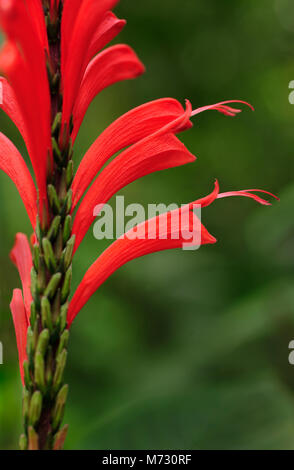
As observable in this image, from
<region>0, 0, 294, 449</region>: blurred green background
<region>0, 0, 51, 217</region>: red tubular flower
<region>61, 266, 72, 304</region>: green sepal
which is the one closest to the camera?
<region>0, 0, 51, 217</region>: red tubular flower

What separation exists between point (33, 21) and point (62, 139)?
0.12 metres

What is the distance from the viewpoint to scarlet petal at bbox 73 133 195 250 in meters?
0.62

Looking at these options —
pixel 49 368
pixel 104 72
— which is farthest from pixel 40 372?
pixel 104 72

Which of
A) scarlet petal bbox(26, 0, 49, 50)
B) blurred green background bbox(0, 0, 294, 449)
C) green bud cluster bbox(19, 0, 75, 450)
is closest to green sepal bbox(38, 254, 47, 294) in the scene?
green bud cluster bbox(19, 0, 75, 450)

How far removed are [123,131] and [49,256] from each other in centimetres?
19

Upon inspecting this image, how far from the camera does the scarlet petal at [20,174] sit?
1.99ft

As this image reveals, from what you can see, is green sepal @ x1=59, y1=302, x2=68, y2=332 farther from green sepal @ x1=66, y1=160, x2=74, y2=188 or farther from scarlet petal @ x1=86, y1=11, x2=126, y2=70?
scarlet petal @ x1=86, y1=11, x2=126, y2=70

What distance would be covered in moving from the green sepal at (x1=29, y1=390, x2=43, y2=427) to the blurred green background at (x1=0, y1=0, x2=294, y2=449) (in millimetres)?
490

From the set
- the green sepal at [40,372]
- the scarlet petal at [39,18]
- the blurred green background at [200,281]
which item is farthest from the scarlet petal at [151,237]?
the blurred green background at [200,281]

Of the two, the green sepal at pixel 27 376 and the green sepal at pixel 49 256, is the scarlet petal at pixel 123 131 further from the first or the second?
the green sepal at pixel 27 376
